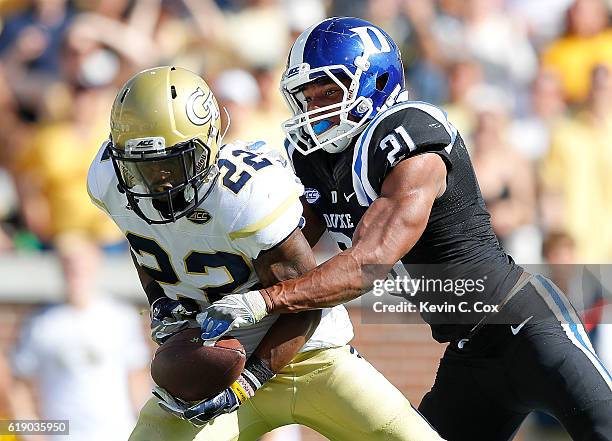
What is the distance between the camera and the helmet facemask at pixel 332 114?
13.3 feet

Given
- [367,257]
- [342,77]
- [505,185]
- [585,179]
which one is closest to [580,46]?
[585,179]

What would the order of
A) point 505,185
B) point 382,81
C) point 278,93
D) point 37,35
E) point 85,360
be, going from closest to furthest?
point 382,81
point 85,360
point 505,185
point 278,93
point 37,35

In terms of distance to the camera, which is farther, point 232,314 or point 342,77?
point 342,77

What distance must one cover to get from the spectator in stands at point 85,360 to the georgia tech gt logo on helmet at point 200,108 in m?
2.75

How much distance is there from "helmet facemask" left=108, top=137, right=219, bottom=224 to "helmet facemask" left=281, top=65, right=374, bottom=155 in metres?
0.62

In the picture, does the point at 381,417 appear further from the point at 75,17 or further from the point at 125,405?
the point at 75,17

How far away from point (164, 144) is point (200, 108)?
0.18 m

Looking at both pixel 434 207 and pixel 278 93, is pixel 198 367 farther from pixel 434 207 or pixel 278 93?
pixel 278 93

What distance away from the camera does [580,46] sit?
25.0 feet

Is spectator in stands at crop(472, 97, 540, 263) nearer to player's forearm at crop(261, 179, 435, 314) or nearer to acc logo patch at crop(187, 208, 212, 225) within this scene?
player's forearm at crop(261, 179, 435, 314)

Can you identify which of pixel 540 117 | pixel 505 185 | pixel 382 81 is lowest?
pixel 505 185

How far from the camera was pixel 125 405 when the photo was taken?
599 cm

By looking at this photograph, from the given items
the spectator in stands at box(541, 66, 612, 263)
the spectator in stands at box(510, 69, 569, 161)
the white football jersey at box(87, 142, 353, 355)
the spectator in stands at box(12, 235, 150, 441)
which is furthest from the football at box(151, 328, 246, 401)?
the spectator in stands at box(510, 69, 569, 161)

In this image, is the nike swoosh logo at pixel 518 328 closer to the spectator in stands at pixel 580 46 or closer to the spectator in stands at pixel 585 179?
the spectator in stands at pixel 585 179
